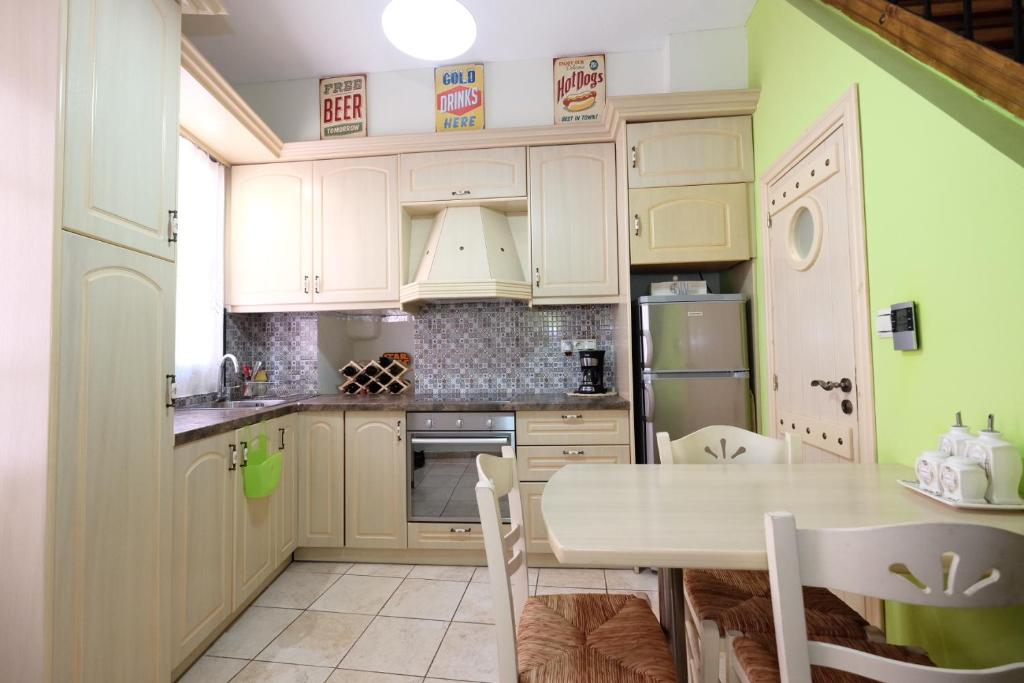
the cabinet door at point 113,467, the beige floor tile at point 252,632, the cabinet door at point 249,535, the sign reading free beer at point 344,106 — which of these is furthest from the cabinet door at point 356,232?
the beige floor tile at point 252,632

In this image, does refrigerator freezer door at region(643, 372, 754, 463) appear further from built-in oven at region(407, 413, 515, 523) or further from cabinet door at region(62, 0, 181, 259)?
cabinet door at region(62, 0, 181, 259)

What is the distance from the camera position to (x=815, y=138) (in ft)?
5.79

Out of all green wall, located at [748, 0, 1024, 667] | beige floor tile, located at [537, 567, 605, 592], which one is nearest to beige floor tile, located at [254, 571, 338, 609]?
beige floor tile, located at [537, 567, 605, 592]

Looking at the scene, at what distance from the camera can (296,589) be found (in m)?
2.30

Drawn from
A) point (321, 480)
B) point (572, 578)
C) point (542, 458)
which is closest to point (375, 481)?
point (321, 480)

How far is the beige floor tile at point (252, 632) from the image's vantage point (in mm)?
1819

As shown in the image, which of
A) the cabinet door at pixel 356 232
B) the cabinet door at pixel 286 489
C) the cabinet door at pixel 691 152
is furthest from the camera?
the cabinet door at pixel 356 232

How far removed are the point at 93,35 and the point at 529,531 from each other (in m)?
2.56

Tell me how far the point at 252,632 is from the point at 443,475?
1047 mm

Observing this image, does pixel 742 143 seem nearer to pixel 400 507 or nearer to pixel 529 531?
pixel 529 531

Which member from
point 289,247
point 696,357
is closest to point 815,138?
point 696,357

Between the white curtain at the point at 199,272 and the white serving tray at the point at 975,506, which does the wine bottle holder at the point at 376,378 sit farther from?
the white serving tray at the point at 975,506

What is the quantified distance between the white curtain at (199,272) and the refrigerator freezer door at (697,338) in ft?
8.18

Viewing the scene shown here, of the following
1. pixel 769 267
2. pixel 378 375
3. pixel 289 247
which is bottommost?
pixel 378 375
